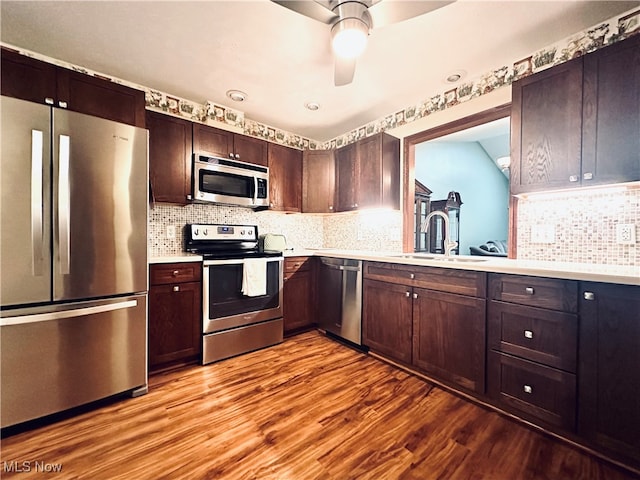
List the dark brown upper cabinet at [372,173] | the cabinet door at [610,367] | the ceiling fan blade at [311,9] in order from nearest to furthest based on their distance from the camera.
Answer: the cabinet door at [610,367] < the ceiling fan blade at [311,9] < the dark brown upper cabinet at [372,173]

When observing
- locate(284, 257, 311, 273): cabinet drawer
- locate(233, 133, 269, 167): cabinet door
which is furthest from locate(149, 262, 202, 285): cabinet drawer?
locate(233, 133, 269, 167): cabinet door

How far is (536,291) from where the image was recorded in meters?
1.49

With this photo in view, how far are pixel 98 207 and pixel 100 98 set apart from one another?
0.88 m

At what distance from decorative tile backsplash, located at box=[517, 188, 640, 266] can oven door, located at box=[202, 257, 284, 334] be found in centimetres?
216

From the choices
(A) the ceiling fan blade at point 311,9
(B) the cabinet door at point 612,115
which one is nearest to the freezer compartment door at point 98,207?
(A) the ceiling fan blade at point 311,9

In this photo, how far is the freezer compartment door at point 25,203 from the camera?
140cm

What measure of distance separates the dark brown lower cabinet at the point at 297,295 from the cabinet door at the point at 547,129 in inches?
80.7

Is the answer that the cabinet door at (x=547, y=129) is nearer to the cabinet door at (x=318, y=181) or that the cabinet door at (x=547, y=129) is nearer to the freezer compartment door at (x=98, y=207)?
the cabinet door at (x=318, y=181)

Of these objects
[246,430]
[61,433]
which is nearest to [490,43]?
[246,430]

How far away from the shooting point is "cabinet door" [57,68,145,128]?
1.82m

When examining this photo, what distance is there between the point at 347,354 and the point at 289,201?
1.87 m

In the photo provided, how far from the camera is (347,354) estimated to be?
2.49 meters

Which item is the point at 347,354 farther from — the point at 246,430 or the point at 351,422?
the point at 246,430

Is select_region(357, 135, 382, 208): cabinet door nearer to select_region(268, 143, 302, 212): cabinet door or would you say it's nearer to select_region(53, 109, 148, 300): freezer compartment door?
select_region(268, 143, 302, 212): cabinet door
